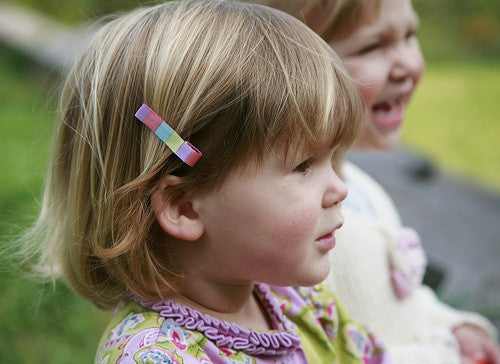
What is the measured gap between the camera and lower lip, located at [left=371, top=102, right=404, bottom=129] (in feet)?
7.51

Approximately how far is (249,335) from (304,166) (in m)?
0.32

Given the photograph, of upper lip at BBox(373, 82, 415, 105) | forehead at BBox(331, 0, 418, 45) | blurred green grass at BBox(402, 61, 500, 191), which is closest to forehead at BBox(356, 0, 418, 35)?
forehead at BBox(331, 0, 418, 45)

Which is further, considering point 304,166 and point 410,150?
point 410,150

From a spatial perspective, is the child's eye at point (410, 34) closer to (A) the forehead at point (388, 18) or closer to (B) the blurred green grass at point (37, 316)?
(A) the forehead at point (388, 18)

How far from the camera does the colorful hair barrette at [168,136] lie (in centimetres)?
152

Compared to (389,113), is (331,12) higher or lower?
higher

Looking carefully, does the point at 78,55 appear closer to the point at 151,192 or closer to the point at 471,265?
the point at 151,192

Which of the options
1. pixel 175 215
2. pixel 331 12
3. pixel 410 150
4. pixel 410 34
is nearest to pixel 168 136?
pixel 175 215

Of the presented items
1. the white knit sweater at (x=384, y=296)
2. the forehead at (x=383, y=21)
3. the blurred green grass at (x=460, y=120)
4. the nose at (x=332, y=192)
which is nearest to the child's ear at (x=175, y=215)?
the nose at (x=332, y=192)

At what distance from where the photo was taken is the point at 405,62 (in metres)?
2.27

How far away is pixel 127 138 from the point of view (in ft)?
5.14

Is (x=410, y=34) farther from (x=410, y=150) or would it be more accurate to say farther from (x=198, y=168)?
(x=410, y=150)

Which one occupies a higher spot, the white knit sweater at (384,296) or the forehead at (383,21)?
the forehead at (383,21)

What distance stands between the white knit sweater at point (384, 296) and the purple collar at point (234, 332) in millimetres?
440
